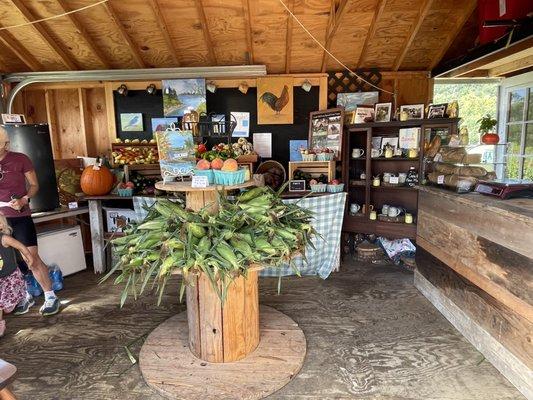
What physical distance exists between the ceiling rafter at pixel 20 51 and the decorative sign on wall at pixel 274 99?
2712mm

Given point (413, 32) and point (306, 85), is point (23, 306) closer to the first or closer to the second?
point (306, 85)

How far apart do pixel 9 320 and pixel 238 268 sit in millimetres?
2282

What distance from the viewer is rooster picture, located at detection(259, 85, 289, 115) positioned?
4422 mm

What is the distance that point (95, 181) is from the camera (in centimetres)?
391

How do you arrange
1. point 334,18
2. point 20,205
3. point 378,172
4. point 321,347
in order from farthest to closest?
point 378,172 < point 334,18 < point 20,205 < point 321,347

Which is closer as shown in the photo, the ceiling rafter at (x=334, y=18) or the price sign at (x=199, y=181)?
the price sign at (x=199, y=181)

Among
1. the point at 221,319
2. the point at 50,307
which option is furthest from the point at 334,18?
the point at 50,307

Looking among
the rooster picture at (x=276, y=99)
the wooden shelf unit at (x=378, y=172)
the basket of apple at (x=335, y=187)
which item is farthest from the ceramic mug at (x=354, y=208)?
the rooster picture at (x=276, y=99)

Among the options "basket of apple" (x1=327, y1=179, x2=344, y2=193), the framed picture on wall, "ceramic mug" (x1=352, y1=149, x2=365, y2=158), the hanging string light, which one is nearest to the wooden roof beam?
the hanging string light

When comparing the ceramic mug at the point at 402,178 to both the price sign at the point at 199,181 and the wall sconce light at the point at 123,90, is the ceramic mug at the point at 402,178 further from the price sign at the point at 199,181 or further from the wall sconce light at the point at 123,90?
the wall sconce light at the point at 123,90

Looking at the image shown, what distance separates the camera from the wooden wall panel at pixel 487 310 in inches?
78.5

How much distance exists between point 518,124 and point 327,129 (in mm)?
2586

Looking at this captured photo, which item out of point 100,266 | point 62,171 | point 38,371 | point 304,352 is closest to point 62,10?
point 62,171

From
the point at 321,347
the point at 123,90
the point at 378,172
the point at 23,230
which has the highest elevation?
the point at 123,90
